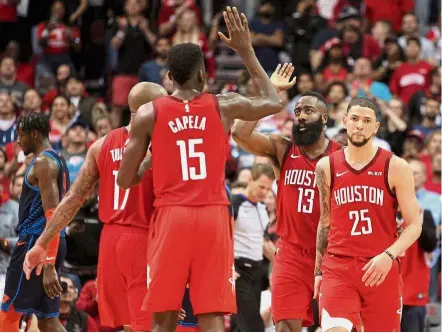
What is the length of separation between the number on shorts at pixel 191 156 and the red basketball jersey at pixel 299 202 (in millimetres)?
2049

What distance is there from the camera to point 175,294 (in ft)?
23.8

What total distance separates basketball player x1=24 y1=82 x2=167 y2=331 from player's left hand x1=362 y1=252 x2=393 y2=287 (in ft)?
5.68

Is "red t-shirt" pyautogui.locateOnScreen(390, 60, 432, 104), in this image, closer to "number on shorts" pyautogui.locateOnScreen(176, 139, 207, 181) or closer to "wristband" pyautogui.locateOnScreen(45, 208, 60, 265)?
"wristband" pyautogui.locateOnScreen(45, 208, 60, 265)

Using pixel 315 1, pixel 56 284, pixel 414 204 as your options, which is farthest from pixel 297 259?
pixel 315 1

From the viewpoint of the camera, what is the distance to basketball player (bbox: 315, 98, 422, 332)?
817cm

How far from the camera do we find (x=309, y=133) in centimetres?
914

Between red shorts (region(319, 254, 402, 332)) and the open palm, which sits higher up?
the open palm

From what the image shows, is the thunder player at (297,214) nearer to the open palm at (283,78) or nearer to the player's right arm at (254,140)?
the player's right arm at (254,140)

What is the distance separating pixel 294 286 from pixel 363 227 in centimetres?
110

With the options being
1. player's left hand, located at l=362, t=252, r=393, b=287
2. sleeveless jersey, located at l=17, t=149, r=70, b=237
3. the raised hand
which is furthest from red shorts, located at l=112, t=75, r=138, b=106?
player's left hand, located at l=362, t=252, r=393, b=287

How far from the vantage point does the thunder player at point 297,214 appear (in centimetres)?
907

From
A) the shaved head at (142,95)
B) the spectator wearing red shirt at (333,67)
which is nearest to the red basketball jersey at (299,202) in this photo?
the shaved head at (142,95)

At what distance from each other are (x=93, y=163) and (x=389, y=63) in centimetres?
922

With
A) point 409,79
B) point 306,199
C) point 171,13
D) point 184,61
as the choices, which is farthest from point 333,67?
point 184,61
